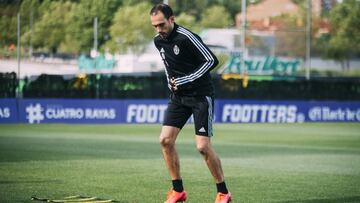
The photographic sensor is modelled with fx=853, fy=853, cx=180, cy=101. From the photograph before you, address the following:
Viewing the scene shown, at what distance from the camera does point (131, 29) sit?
53719mm

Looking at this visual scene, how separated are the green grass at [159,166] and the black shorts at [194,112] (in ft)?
3.55

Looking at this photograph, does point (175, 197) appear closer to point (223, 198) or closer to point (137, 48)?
point (223, 198)

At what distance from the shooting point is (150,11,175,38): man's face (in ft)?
33.3

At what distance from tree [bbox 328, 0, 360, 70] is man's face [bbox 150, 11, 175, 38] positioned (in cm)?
3870

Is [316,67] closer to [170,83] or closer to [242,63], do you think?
[242,63]

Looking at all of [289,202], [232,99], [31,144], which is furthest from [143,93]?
[289,202]

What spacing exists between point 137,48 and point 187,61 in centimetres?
4683

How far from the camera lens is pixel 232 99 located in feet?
120

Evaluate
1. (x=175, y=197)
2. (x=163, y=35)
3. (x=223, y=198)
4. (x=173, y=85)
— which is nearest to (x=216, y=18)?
(x=173, y=85)

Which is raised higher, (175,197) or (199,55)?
(199,55)

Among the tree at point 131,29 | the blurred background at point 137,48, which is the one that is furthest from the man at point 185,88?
the tree at point 131,29

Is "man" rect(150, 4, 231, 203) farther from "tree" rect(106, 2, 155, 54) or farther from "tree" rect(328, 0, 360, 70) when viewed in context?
"tree" rect(328, 0, 360, 70)

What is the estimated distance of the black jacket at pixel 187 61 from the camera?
1035cm

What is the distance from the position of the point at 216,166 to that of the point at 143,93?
80.4 feet
